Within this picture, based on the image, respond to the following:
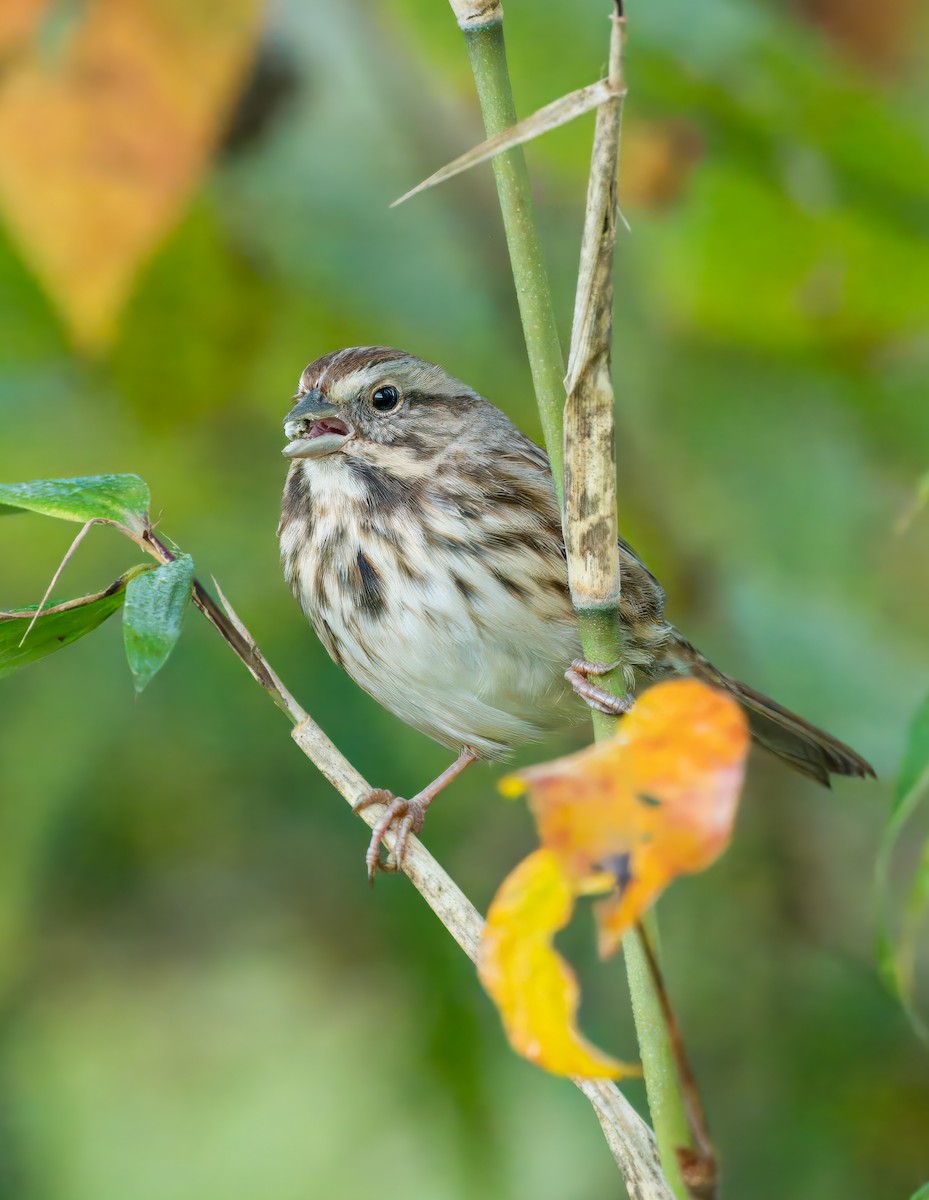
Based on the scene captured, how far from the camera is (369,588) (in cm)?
281

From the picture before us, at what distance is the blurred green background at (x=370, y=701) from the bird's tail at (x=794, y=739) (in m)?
0.10

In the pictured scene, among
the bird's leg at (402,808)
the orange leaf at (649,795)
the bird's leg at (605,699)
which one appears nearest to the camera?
the orange leaf at (649,795)

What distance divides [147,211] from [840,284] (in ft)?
4.64

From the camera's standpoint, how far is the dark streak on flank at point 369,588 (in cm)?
281

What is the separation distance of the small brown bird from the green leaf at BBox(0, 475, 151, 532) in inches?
54.7

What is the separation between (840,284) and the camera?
3.06 m

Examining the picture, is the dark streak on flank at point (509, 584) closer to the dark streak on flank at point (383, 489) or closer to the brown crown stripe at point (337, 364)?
the dark streak on flank at point (383, 489)

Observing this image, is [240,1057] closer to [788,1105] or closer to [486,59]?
[788,1105]

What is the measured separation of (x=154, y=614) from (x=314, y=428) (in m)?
1.74

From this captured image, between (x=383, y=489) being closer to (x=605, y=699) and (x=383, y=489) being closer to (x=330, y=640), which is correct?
(x=330, y=640)

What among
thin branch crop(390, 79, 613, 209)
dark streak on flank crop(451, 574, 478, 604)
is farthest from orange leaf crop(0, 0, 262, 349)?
thin branch crop(390, 79, 613, 209)

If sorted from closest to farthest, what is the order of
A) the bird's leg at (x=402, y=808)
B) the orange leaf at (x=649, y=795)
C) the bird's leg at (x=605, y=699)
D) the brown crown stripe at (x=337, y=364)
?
the orange leaf at (x=649, y=795) → the bird's leg at (x=605, y=699) → the bird's leg at (x=402, y=808) → the brown crown stripe at (x=337, y=364)

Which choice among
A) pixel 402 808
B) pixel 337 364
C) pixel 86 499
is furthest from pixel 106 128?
pixel 86 499

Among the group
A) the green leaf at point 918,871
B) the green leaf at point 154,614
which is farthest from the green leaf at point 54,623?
the green leaf at point 918,871
